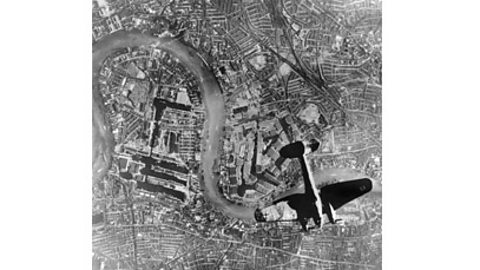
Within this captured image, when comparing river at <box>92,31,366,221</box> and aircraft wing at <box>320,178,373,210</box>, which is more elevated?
river at <box>92,31,366,221</box>

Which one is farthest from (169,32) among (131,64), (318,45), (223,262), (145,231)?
(223,262)

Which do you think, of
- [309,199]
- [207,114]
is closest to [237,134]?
[207,114]

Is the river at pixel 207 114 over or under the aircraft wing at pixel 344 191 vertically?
over

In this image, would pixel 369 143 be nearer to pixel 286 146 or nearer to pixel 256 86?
pixel 286 146

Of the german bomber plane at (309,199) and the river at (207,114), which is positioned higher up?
the river at (207,114)

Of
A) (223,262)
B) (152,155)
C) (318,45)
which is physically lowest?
(223,262)

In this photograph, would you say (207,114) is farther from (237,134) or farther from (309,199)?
(309,199)
